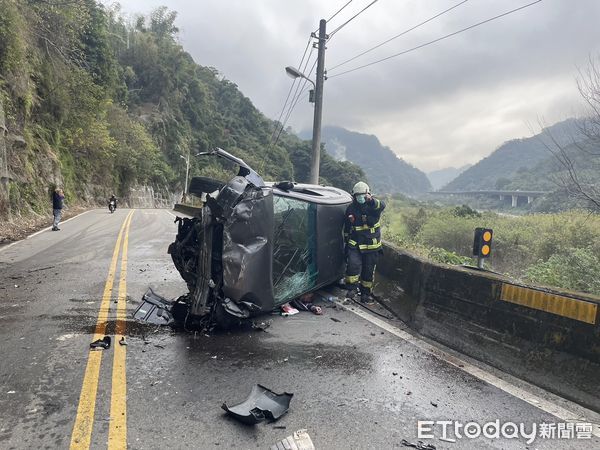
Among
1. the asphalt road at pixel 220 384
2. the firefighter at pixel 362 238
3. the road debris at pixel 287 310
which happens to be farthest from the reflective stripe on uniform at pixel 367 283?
the road debris at pixel 287 310

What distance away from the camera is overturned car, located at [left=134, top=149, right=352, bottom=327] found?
4.51 m

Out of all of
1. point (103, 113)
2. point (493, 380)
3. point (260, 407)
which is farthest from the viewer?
point (103, 113)

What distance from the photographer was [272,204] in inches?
193

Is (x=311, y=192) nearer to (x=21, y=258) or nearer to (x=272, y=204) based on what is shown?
(x=272, y=204)

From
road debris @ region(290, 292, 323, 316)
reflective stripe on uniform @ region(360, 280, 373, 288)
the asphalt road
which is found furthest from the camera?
reflective stripe on uniform @ region(360, 280, 373, 288)

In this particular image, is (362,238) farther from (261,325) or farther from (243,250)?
(243,250)

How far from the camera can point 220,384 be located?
11.4 feet

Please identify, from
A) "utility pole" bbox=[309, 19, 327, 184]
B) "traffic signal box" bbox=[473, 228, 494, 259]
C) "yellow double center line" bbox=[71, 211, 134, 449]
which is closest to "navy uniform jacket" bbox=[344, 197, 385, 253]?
"traffic signal box" bbox=[473, 228, 494, 259]

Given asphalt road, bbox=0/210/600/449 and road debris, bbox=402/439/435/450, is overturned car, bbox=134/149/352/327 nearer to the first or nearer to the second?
asphalt road, bbox=0/210/600/449

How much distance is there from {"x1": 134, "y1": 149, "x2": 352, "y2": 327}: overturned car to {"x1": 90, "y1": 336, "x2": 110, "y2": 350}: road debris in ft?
2.49

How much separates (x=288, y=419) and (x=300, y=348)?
1.38 m

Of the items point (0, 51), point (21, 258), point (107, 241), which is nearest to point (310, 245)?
point (21, 258)

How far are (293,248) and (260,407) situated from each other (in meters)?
2.56

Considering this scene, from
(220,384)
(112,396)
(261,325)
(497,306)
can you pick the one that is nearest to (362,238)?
(261,325)
